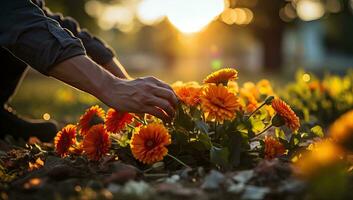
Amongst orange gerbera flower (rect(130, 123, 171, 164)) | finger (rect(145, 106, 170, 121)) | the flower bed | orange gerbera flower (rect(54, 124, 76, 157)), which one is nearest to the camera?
the flower bed

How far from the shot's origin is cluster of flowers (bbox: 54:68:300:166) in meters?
2.06

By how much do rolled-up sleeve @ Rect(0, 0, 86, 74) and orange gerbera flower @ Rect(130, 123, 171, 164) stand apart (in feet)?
1.35

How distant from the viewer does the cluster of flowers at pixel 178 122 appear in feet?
6.75

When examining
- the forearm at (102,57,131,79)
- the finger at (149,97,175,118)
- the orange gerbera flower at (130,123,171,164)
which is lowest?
the orange gerbera flower at (130,123,171,164)

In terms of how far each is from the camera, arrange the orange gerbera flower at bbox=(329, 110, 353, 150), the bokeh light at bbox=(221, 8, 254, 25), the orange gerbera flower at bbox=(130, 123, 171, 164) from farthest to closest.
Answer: the bokeh light at bbox=(221, 8, 254, 25)
the orange gerbera flower at bbox=(130, 123, 171, 164)
the orange gerbera flower at bbox=(329, 110, 353, 150)

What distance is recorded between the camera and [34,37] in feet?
7.07

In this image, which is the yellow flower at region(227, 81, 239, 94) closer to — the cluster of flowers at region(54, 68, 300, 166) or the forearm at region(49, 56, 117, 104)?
the cluster of flowers at region(54, 68, 300, 166)

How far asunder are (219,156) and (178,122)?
10.7 inches

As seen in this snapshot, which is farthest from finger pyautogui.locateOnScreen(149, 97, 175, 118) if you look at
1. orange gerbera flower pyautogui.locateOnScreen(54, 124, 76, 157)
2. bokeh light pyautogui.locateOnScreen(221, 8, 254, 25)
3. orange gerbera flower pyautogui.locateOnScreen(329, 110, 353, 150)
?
bokeh light pyautogui.locateOnScreen(221, 8, 254, 25)

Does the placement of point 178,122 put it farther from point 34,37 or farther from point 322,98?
point 322,98

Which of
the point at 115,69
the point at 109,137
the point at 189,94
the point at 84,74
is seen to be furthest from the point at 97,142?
the point at 115,69

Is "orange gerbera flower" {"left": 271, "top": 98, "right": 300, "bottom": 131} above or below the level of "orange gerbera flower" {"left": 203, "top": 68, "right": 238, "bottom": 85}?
below

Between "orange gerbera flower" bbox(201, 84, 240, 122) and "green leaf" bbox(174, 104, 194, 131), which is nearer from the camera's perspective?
"orange gerbera flower" bbox(201, 84, 240, 122)

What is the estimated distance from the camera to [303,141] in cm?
288
